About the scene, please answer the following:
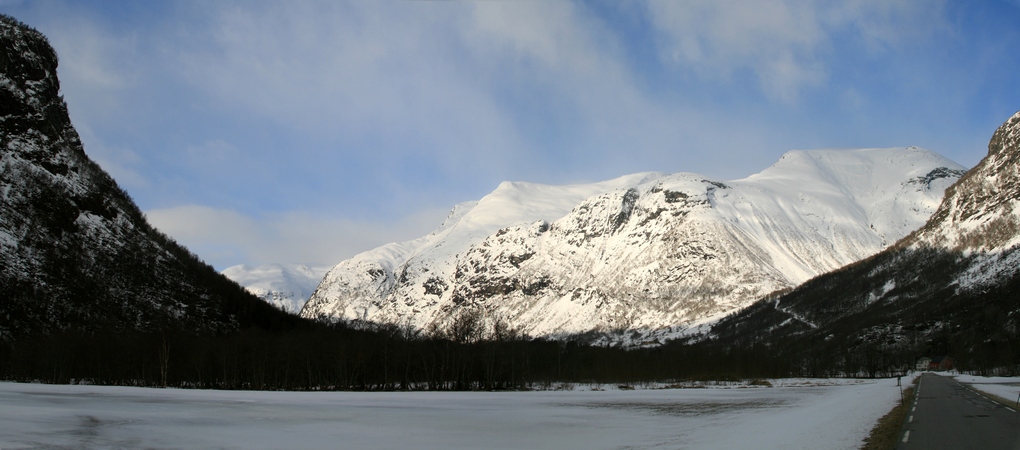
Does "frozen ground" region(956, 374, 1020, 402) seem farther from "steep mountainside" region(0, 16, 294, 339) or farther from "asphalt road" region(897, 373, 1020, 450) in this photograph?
"steep mountainside" region(0, 16, 294, 339)

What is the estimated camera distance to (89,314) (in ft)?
458

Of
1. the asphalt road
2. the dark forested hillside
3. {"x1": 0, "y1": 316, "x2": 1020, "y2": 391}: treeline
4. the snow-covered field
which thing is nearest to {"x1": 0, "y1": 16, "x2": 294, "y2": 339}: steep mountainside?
the dark forested hillside

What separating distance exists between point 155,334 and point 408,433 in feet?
389

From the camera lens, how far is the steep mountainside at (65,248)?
5295 inches

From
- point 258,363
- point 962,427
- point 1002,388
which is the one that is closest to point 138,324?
point 258,363

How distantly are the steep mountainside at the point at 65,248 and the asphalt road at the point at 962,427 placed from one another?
453ft

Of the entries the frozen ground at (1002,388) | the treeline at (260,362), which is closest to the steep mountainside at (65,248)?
the treeline at (260,362)

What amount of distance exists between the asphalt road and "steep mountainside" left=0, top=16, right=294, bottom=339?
13795cm

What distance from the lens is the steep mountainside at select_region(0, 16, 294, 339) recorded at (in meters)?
134

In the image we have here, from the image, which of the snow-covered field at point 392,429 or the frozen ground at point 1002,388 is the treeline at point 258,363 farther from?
the snow-covered field at point 392,429

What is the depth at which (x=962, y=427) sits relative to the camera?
98.4 feet

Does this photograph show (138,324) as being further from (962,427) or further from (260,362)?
(962,427)

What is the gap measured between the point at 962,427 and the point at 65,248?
164144 millimetres

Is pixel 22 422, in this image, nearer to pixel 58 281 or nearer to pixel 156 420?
pixel 156 420
